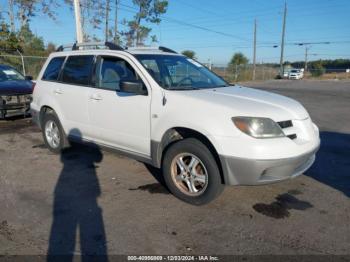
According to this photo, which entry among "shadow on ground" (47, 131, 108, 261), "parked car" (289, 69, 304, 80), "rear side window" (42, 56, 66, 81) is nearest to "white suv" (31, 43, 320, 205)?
"rear side window" (42, 56, 66, 81)

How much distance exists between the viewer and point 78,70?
18.2 ft

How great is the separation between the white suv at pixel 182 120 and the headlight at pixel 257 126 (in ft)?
0.03

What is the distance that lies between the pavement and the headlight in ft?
3.08

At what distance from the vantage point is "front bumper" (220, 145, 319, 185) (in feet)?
11.6

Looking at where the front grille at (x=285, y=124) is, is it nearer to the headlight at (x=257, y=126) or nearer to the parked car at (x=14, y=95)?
the headlight at (x=257, y=126)

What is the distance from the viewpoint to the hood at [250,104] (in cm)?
370

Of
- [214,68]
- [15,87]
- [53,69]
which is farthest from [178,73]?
[214,68]

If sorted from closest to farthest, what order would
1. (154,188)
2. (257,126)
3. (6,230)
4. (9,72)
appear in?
(6,230)
(257,126)
(154,188)
(9,72)

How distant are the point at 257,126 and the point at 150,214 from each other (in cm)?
156

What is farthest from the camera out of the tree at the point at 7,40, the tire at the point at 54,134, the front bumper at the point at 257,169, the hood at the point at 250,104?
the tree at the point at 7,40

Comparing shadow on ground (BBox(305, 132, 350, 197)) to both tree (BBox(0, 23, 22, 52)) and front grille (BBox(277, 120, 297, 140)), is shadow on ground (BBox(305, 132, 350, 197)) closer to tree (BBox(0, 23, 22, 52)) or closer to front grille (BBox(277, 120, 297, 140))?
front grille (BBox(277, 120, 297, 140))

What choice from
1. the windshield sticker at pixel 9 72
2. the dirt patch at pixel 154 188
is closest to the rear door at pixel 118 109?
the dirt patch at pixel 154 188

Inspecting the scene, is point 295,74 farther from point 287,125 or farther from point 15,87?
point 287,125

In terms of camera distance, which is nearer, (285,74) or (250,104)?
(250,104)
